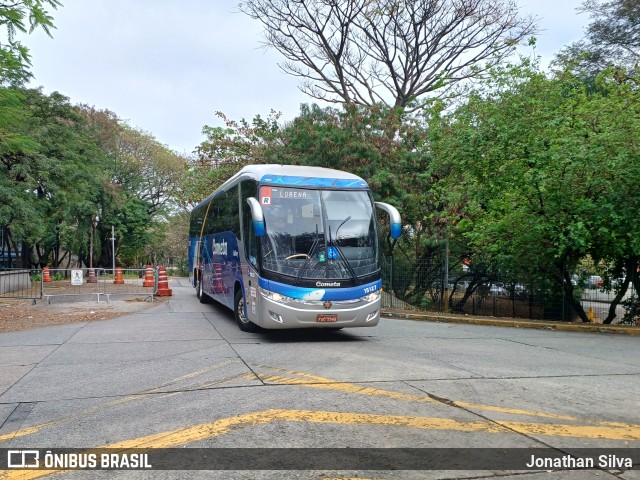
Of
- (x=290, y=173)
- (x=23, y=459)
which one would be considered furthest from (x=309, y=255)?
(x=23, y=459)

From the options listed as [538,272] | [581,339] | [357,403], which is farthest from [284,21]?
[357,403]

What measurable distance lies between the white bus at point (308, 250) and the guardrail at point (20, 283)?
511 inches

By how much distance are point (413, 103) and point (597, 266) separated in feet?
34.6

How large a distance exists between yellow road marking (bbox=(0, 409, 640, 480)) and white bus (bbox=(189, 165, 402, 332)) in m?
4.38

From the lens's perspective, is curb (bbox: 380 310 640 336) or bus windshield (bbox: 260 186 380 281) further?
curb (bbox: 380 310 640 336)

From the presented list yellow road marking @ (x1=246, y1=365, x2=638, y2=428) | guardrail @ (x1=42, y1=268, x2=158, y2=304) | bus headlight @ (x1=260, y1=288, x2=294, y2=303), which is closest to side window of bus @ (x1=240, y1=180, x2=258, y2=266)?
bus headlight @ (x1=260, y1=288, x2=294, y2=303)

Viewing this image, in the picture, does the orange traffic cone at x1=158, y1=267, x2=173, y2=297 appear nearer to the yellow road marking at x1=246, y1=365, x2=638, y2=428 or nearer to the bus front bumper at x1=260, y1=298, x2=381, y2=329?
the bus front bumper at x1=260, y1=298, x2=381, y2=329

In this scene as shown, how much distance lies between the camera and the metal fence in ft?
52.0

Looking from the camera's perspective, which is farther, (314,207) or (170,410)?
(314,207)

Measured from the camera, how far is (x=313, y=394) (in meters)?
5.97

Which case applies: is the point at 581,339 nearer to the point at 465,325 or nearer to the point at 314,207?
the point at 465,325

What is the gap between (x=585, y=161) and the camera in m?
12.6

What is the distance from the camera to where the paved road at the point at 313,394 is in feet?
15.0

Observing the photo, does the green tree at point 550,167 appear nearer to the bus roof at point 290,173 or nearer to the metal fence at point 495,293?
the metal fence at point 495,293
